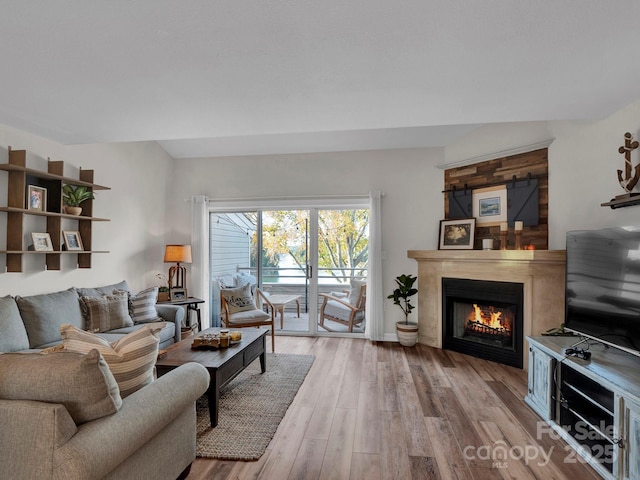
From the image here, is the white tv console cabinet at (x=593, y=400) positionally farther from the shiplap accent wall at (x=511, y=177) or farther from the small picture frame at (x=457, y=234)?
the small picture frame at (x=457, y=234)

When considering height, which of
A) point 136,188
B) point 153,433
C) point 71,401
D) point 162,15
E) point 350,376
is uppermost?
point 162,15

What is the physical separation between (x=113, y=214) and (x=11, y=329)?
1.97 m

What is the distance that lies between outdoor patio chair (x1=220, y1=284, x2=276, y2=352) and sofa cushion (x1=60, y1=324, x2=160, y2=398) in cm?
250

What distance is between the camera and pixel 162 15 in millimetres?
1593

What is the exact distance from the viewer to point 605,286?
2287 millimetres

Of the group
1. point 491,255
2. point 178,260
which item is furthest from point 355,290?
point 178,260

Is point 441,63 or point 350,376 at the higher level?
point 441,63

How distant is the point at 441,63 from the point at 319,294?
3.70 metres

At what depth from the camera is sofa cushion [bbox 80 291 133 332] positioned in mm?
3422

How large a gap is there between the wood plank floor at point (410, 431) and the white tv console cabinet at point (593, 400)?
109 millimetres

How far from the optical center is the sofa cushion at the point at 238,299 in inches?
171

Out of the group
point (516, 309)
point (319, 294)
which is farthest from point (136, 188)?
point (516, 309)

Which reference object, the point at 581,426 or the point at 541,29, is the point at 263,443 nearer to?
the point at 581,426

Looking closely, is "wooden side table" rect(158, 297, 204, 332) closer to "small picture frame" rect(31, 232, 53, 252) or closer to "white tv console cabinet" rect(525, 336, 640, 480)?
"small picture frame" rect(31, 232, 53, 252)
